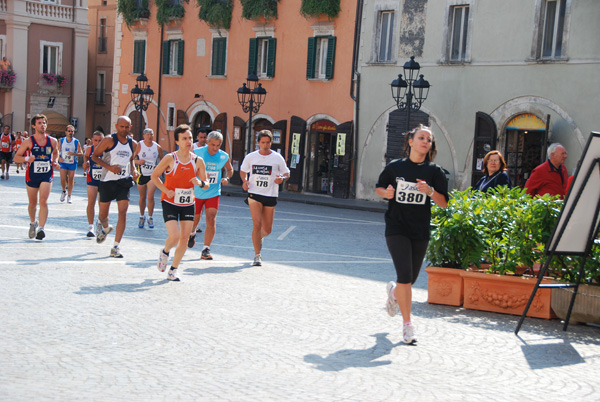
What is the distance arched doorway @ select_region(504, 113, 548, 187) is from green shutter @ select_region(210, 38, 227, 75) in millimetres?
13978

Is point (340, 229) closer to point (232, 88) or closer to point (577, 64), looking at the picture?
point (577, 64)

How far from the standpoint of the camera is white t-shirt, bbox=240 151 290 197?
41.5ft

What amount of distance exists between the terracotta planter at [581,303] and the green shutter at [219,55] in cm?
2855

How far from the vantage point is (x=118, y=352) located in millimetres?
6746

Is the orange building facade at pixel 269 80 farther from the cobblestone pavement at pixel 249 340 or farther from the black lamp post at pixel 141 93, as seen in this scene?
the cobblestone pavement at pixel 249 340

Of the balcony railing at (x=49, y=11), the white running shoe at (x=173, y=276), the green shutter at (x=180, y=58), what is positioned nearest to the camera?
the white running shoe at (x=173, y=276)

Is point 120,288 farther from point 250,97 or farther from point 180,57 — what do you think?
point 180,57

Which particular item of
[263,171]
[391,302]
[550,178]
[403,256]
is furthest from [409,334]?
[263,171]

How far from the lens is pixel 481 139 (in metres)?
26.7

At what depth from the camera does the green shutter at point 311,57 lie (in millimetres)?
32125

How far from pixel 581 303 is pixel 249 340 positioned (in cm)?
343

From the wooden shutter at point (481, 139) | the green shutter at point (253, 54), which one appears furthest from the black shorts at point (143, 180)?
the green shutter at point (253, 54)

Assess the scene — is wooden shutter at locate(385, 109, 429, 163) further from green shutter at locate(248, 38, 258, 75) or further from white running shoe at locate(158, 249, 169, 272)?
white running shoe at locate(158, 249, 169, 272)

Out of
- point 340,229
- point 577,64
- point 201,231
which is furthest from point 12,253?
point 577,64
